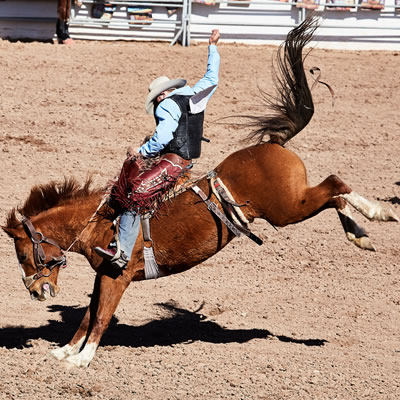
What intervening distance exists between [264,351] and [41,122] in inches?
291

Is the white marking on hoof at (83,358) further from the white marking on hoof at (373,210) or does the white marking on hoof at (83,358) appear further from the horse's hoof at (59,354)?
the white marking on hoof at (373,210)

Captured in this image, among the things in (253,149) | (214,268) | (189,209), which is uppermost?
(253,149)

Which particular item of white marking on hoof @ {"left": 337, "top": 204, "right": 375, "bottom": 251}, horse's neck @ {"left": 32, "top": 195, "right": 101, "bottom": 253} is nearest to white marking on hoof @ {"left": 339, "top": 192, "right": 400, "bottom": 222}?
white marking on hoof @ {"left": 337, "top": 204, "right": 375, "bottom": 251}

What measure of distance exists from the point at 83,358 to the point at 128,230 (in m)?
1.04

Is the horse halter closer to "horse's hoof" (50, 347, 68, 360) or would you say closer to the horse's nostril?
the horse's nostril

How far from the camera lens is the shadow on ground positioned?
692 cm

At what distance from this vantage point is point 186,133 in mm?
6070

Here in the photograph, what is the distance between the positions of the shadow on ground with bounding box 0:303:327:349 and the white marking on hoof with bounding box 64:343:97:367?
75 centimetres

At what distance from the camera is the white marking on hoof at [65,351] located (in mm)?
6211

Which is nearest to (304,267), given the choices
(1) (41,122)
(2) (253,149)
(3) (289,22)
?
(2) (253,149)

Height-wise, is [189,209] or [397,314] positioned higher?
[189,209]

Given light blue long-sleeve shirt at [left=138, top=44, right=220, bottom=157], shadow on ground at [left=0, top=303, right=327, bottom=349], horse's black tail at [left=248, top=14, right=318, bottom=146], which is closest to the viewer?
light blue long-sleeve shirt at [left=138, top=44, right=220, bottom=157]

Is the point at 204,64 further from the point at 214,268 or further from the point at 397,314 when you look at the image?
the point at 397,314

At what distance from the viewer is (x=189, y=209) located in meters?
6.18
